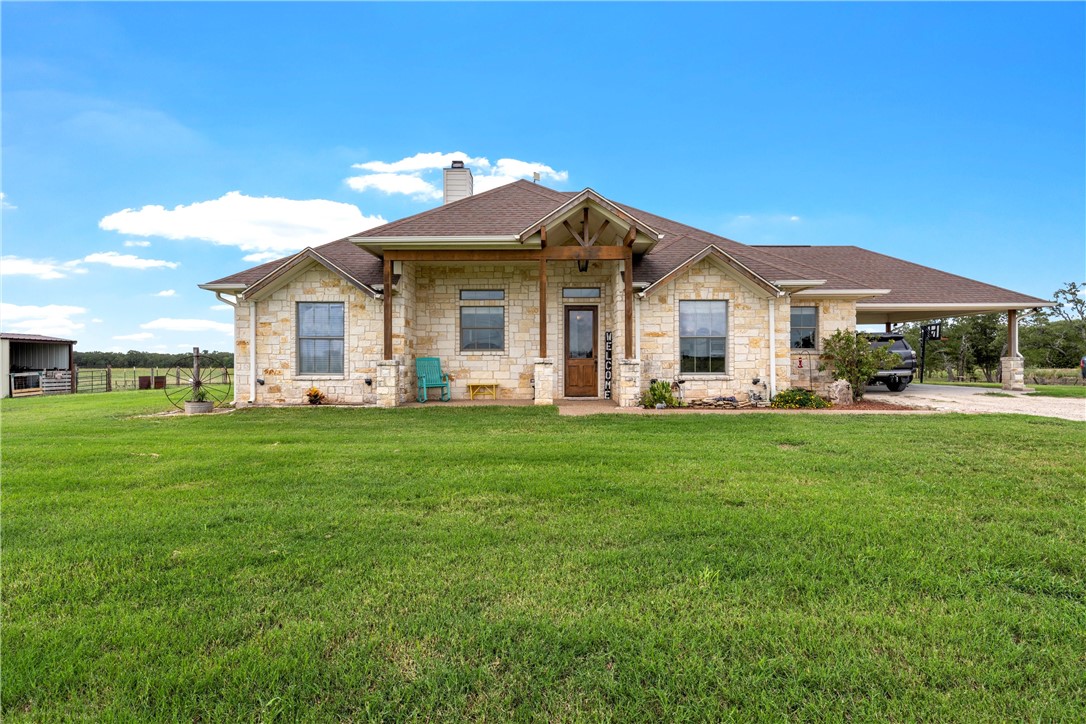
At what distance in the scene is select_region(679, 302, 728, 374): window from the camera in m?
12.1

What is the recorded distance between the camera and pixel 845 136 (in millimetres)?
15727

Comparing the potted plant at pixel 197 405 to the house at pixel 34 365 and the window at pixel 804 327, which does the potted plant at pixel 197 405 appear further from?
the house at pixel 34 365

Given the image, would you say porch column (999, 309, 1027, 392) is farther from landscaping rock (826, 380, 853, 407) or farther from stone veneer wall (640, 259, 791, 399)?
stone veneer wall (640, 259, 791, 399)

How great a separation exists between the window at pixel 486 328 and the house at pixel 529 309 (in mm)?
28

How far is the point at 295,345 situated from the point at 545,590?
11712 mm

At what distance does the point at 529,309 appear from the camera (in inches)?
517

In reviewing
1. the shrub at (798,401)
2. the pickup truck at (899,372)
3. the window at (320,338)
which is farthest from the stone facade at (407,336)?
the pickup truck at (899,372)

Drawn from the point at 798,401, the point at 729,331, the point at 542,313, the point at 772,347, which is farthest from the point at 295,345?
the point at 798,401

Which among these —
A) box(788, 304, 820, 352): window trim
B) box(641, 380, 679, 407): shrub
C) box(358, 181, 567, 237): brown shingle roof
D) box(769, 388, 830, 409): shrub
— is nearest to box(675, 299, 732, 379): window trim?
box(641, 380, 679, 407): shrub

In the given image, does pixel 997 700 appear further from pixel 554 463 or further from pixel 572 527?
pixel 554 463

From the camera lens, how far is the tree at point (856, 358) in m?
12.1

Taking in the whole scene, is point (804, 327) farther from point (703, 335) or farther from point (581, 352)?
point (581, 352)

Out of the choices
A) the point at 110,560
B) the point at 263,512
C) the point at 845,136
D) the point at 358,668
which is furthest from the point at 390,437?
the point at 845,136

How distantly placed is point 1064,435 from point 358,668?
9730 mm
